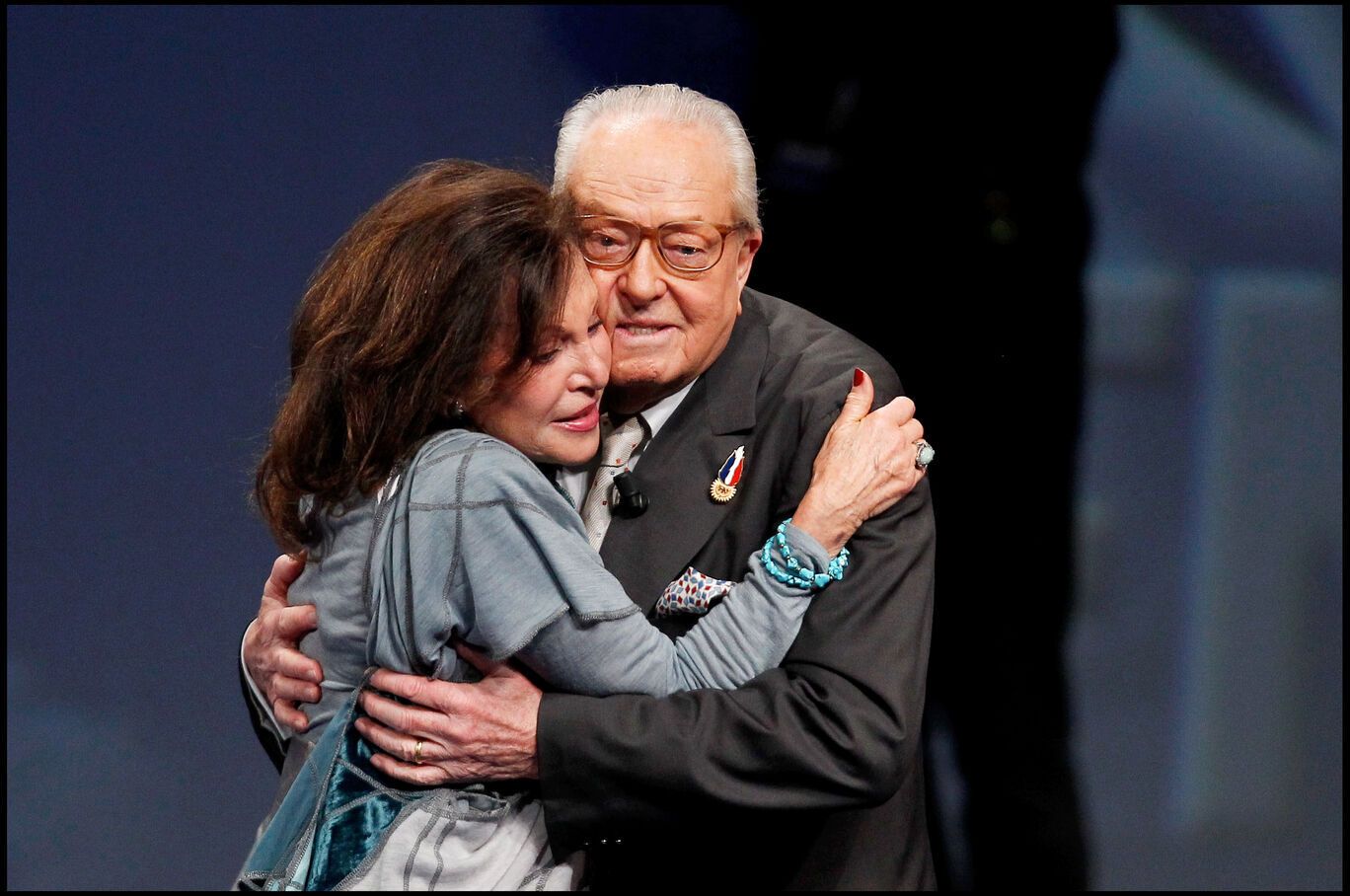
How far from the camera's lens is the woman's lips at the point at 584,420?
183 centimetres

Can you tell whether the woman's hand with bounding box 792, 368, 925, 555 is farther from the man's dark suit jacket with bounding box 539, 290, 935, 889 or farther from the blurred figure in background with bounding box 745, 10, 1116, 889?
the blurred figure in background with bounding box 745, 10, 1116, 889

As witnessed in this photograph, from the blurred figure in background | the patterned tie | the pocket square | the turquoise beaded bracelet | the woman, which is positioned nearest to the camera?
the woman

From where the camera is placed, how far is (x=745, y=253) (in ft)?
6.84

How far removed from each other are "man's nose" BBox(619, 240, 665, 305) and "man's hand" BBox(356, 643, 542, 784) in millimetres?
544

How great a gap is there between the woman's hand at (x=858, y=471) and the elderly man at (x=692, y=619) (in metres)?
0.04

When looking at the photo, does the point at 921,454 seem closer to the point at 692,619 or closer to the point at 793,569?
the point at 793,569

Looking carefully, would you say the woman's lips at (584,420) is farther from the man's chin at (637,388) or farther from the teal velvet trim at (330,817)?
the teal velvet trim at (330,817)

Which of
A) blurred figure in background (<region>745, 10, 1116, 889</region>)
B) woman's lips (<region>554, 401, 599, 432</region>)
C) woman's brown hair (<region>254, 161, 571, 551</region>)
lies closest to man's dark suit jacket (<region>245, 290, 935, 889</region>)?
woman's lips (<region>554, 401, 599, 432</region>)

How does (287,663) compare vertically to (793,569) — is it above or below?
below

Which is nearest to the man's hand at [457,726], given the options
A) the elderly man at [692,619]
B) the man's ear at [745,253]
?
the elderly man at [692,619]

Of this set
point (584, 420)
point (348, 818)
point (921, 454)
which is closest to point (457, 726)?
point (348, 818)

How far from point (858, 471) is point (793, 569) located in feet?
0.53

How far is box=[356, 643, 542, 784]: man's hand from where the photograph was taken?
1.72m

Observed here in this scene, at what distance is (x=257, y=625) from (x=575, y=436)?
1.96 feet
